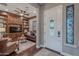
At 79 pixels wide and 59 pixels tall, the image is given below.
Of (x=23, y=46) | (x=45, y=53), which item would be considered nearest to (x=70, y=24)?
(x=45, y=53)

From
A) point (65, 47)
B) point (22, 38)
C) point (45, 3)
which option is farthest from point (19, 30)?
point (65, 47)

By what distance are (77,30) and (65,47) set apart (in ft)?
1.83

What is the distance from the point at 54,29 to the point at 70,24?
0.43 metres

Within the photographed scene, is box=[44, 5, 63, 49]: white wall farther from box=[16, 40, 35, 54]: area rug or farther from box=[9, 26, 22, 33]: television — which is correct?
box=[9, 26, 22, 33]: television

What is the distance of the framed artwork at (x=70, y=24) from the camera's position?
3043 millimetres

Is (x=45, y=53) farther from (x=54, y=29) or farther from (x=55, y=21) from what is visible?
(x=55, y=21)

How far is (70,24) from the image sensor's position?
3055 mm

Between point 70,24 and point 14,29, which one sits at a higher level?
point 70,24

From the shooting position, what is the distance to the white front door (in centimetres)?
299

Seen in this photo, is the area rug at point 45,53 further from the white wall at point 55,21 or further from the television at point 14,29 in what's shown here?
the television at point 14,29

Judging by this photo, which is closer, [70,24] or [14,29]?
[14,29]

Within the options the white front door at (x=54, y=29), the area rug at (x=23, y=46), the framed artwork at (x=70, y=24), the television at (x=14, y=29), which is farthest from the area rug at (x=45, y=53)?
the television at (x=14, y=29)

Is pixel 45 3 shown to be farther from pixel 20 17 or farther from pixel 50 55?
pixel 50 55

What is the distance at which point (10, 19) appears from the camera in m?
2.79
